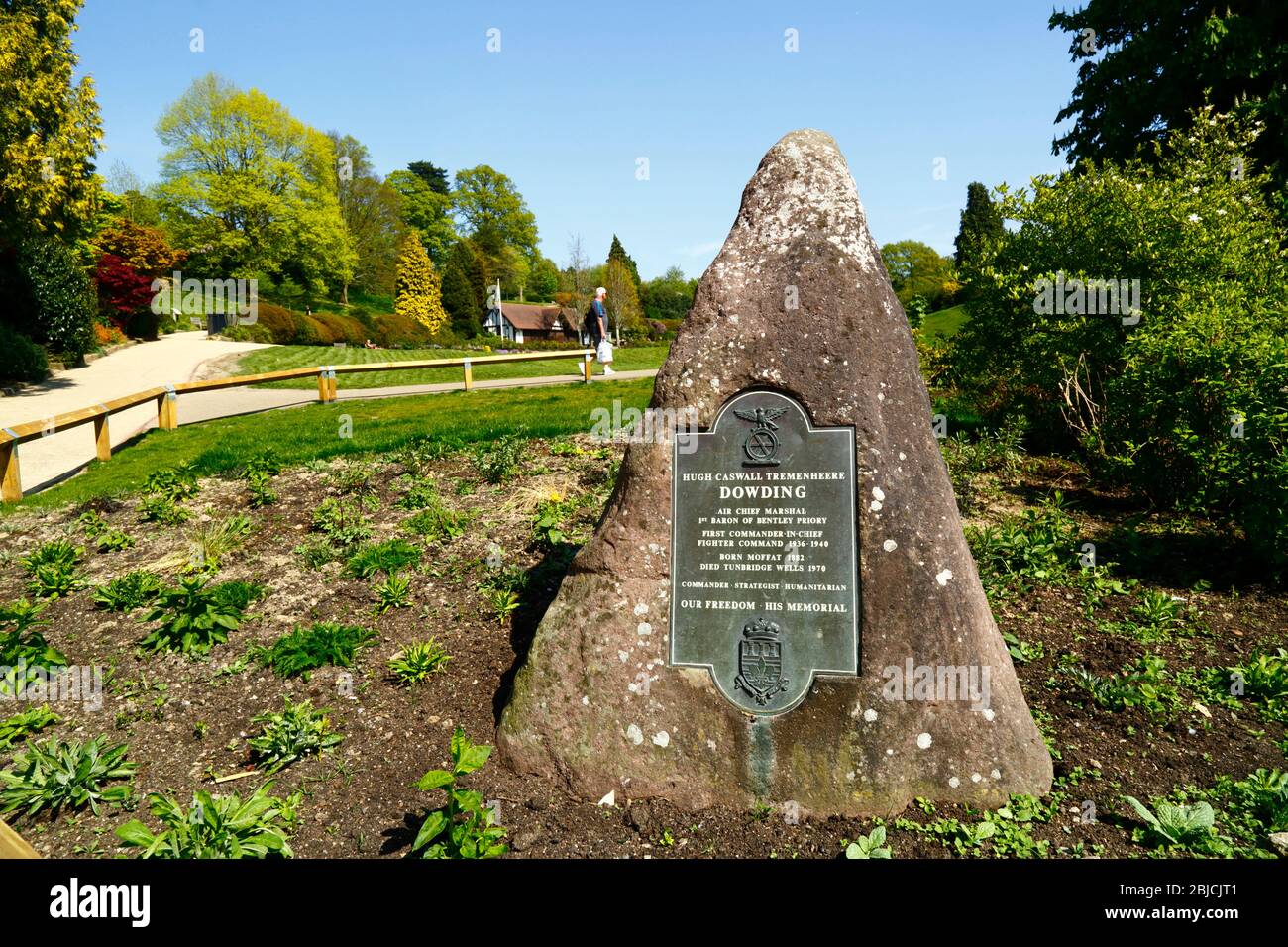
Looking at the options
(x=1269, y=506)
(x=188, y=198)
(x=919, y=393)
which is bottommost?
(x=1269, y=506)

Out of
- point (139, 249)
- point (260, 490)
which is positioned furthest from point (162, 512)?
point (139, 249)

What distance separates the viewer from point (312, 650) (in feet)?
17.3

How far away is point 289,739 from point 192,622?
182cm

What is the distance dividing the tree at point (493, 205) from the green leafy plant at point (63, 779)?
75.2 metres

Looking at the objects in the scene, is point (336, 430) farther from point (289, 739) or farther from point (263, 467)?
point (289, 739)

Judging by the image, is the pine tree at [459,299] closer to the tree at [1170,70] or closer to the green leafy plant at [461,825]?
the tree at [1170,70]

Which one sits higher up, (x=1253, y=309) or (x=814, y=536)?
(x=1253, y=309)

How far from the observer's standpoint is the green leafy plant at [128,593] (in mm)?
6094

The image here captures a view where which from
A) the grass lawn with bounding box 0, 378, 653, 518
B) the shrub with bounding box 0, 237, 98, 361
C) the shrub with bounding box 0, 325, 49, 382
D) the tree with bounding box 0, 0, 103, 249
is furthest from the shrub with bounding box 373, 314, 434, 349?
the grass lawn with bounding box 0, 378, 653, 518

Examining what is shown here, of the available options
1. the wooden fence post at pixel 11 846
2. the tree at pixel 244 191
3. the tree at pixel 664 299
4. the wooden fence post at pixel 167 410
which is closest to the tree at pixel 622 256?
the tree at pixel 664 299

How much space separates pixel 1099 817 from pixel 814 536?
1.91 meters
